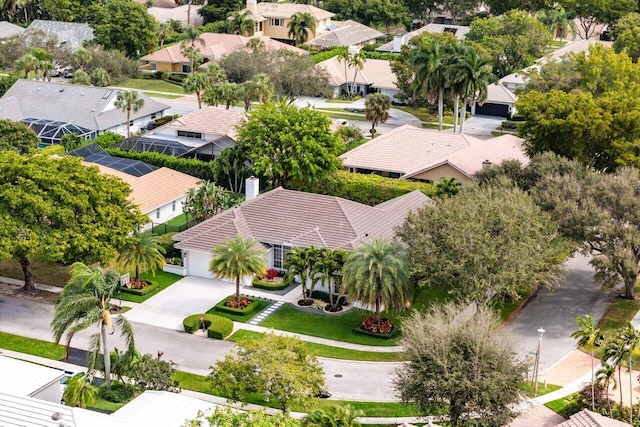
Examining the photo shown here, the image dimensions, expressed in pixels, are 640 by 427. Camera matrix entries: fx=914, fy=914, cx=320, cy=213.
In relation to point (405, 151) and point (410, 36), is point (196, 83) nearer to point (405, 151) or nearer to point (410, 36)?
point (405, 151)

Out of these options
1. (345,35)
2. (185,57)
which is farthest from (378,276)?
(345,35)

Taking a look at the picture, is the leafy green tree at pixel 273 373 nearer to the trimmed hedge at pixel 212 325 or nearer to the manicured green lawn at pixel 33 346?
the trimmed hedge at pixel 212 325

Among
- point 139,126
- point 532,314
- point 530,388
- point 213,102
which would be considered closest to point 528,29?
point 213,102

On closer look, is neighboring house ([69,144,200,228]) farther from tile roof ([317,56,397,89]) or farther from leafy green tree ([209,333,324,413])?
tile roof ([317,56,397,89])

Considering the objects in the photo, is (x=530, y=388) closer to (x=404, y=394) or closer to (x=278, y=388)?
(x=404, y=394)

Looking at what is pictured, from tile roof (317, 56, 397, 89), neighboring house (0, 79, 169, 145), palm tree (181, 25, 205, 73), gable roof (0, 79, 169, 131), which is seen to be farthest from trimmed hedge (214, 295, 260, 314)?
palm tree (181, 25, 205, 73)

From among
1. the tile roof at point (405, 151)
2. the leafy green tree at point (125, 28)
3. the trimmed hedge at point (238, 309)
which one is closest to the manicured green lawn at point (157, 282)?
the trimmed hedge at point (238, 309)
